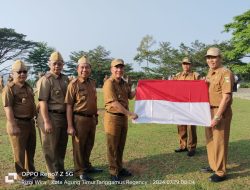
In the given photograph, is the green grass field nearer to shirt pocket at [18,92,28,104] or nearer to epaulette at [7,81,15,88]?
shirt pocket at [18,92,28,104]

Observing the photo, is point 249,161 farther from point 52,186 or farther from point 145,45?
point 145,45

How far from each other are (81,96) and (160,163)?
241 centimetres

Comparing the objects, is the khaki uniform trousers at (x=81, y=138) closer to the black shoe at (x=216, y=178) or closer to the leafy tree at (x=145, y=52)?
the black shoe at (x=216, y=178)

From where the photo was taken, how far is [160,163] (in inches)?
275

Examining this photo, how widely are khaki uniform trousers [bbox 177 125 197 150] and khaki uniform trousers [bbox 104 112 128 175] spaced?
222cm

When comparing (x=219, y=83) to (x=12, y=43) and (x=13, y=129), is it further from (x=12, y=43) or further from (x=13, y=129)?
(x=12, y=43)

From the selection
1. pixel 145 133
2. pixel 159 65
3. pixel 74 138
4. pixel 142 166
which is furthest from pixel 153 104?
pixel 159 65

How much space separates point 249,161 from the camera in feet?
22.8

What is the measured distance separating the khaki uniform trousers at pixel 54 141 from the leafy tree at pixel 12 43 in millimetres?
46662

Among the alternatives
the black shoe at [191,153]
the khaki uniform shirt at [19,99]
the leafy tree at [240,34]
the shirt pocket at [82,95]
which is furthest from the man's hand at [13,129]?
the leafy tree at [240,34]

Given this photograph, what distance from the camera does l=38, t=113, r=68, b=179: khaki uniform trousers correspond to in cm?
571

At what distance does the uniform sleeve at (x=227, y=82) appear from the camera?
560 cm

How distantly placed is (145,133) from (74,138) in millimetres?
4834

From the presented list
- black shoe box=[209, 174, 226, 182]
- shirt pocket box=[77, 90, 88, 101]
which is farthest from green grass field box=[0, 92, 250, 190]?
shirt pocket box=[77, 90, 88, 101]
